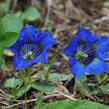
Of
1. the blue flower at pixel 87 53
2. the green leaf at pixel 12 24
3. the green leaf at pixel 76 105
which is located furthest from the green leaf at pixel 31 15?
the green leaf at pixel 76 105

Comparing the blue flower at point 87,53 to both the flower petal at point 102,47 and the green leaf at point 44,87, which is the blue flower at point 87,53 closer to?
the flower petal at point 102,47

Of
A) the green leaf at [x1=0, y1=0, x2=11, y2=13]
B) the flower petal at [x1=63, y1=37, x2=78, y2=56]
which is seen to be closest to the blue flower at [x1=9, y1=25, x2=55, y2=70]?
the flower petal at [x1=63, y1=37, x2=78, y2=56]

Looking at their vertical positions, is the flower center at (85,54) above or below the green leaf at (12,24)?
below

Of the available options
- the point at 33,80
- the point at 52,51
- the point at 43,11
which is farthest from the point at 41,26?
the point at 33,80

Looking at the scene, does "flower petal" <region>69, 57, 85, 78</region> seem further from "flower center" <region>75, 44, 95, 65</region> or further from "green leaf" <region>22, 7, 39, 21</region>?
"green leaf" <region>22, 7, 39, 21</region>

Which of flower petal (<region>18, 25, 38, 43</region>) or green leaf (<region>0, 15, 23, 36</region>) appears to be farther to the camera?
green leaf (<region>0, 15, 23, 36</region>)

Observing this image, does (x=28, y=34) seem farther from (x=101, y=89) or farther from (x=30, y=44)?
(x=101, y=89)
